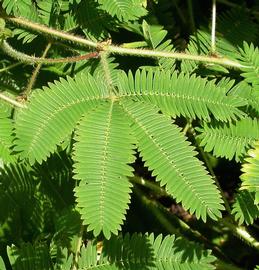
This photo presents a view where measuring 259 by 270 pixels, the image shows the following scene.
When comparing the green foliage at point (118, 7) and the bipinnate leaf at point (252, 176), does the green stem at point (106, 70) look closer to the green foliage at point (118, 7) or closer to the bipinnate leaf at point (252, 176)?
the green foliage at point (118, 7)

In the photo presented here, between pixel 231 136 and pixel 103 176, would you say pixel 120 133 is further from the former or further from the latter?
pixel 231 136

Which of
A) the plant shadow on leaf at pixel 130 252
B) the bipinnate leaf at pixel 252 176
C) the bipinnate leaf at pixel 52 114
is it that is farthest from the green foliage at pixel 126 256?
the bipinnate leaf at pixel 52 114

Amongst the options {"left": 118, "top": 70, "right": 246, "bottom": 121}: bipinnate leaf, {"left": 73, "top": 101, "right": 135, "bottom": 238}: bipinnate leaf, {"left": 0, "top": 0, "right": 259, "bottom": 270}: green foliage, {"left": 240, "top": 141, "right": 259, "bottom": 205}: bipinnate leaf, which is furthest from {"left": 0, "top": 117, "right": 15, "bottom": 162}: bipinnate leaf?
{"left": 240, "top": 141, "right": 259, "bottom": 205}: bipinnate leaf

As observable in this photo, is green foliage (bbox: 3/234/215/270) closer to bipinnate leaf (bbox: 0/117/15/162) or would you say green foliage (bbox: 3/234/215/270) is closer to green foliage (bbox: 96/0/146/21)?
bipinnate leaf (bbox: 0/117/15/162)

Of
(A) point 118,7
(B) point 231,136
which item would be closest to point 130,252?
(B) point 231,136

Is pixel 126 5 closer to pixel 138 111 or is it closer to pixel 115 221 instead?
pixel 138 111

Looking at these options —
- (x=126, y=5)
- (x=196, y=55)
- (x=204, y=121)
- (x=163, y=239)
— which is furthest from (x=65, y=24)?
(x=163, y=239)
